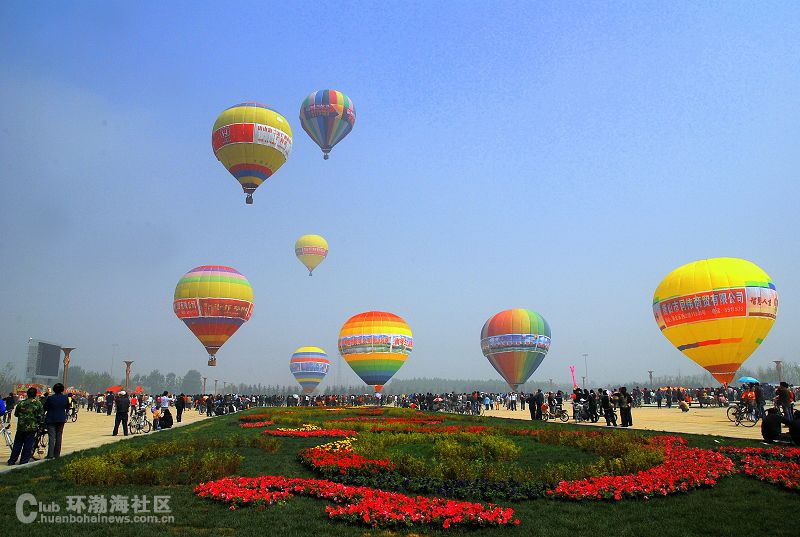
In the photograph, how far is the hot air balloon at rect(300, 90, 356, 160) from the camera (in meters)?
55.5

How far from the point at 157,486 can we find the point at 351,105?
5142cm

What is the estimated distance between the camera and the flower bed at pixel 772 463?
10.7m

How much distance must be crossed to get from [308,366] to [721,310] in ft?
238

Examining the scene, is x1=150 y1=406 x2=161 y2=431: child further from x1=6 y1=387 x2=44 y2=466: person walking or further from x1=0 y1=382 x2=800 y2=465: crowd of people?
x1=6 y1=387 x2=44 y2=466: person walking

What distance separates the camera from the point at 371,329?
6469cm

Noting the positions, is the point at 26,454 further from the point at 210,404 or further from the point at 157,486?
the point at 210,404

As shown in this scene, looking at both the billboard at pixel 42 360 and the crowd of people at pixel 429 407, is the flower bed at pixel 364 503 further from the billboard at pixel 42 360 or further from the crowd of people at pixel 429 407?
the billboard at pixel 42 360

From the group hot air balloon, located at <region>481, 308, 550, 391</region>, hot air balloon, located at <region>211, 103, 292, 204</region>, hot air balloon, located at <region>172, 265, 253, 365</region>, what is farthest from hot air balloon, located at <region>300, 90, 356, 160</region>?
hot air balloon, located at <region>481, 308, 550, 391</region>

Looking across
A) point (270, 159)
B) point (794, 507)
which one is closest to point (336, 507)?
point (794, 507)

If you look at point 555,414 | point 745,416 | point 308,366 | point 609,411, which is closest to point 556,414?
point 555,414

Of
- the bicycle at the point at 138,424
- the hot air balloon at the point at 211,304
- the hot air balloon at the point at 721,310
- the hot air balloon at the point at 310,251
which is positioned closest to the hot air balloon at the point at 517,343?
the hot air balloon at the point at 721,310

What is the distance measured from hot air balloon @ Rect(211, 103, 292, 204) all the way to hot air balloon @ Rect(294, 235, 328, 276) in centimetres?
3138

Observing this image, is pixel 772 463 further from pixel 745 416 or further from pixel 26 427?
pixel 26 427

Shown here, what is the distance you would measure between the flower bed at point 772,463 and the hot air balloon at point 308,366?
88227 millimetres
